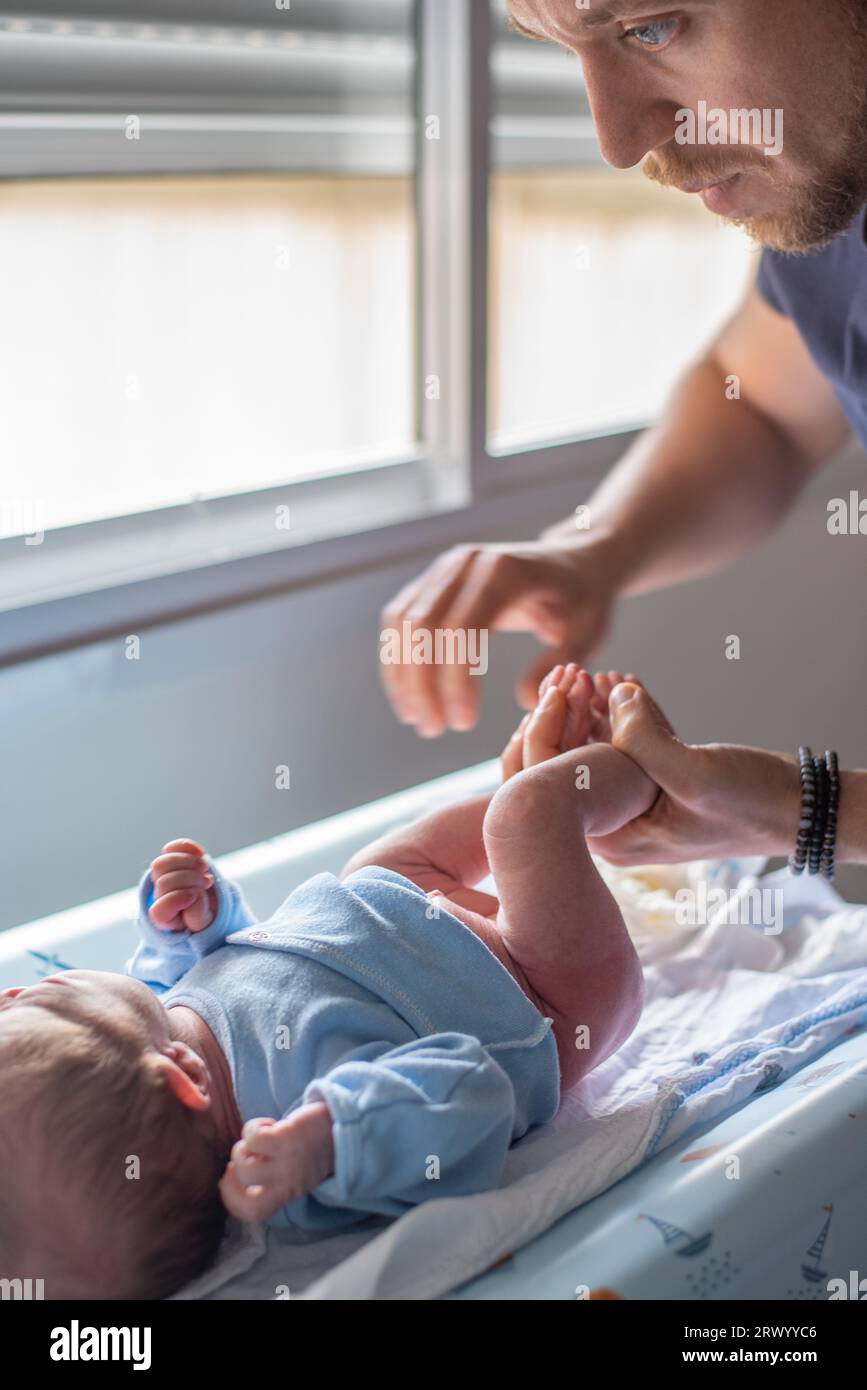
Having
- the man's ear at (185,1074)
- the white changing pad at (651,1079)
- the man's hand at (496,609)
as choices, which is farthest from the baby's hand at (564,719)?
the man's ear at (185,1074)

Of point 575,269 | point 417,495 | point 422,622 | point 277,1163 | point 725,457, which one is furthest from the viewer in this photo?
point 575,269

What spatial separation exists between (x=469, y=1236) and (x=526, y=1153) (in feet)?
0.53

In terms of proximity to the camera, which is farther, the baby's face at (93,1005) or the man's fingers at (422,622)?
the man's fingers at (422,622)

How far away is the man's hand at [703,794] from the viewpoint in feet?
3.99

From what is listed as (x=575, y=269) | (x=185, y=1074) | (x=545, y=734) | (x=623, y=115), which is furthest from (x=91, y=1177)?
(x=575, y=269)

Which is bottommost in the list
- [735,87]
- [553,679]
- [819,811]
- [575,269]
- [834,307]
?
[819,811]

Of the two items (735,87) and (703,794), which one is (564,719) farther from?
(735,87)

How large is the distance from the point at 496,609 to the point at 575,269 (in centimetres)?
136

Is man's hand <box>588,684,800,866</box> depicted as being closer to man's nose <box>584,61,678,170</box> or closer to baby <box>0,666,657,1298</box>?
baby <box>0,666,657,1298</box>

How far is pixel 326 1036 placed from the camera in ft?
3.73

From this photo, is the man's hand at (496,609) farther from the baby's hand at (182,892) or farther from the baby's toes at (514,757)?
the baby's hand at (182,892)

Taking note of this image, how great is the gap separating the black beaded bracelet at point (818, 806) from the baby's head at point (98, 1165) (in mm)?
572

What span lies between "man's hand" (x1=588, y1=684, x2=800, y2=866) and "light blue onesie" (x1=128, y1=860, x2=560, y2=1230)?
20cm

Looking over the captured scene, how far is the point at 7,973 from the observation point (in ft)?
4.37
